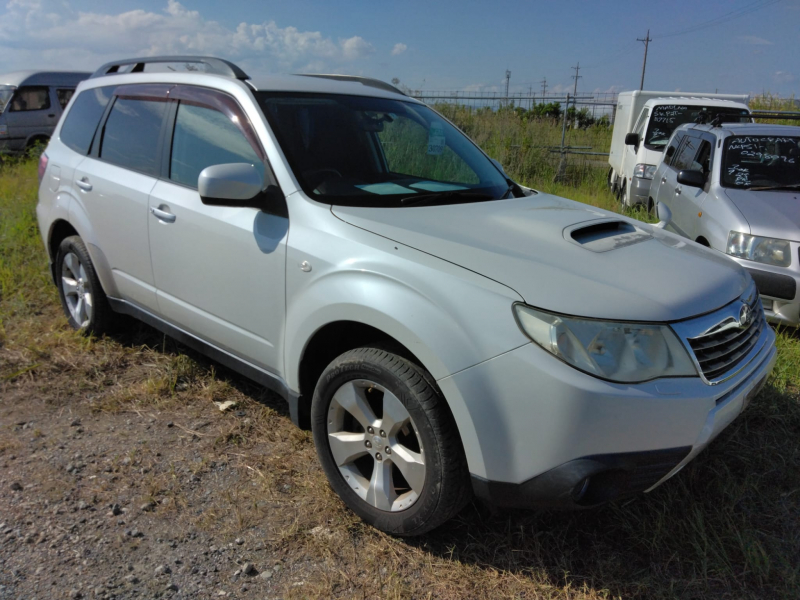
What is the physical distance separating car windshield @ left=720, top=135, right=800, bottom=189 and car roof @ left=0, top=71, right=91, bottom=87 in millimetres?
13726

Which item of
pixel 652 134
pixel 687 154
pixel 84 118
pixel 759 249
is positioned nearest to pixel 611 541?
pixel 759 249

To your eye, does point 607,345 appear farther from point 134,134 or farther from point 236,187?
point 134,134

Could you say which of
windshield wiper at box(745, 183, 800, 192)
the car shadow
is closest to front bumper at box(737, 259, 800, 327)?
windshield wiper at box(745, 183, 800, 192)

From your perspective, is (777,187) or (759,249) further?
(777,187)

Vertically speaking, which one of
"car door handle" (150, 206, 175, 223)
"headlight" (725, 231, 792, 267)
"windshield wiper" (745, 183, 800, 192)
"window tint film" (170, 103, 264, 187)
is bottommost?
"headlight" (725, 231, 792, 267)

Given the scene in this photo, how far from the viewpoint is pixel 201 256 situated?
10.0ft

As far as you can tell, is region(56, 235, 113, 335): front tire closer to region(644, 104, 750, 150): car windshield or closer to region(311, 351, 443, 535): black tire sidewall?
region(311, 351, 443, 535): black tire sidewall

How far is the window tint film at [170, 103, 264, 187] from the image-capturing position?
3014 millimetres

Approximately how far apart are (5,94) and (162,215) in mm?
13227

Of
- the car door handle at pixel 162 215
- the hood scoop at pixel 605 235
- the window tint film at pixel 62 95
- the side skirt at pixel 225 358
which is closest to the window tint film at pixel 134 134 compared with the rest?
the car door handle at pixel 162 215

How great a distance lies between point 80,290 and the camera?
14.1 ft

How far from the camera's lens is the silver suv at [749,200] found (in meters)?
4.39

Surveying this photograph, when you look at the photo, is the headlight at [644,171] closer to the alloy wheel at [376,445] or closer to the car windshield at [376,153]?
the car windshield at [376,153]

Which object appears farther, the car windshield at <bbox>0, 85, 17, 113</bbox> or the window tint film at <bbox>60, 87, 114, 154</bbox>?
the car windshield at <bbox>0, 85, 17, 113</bbox>
